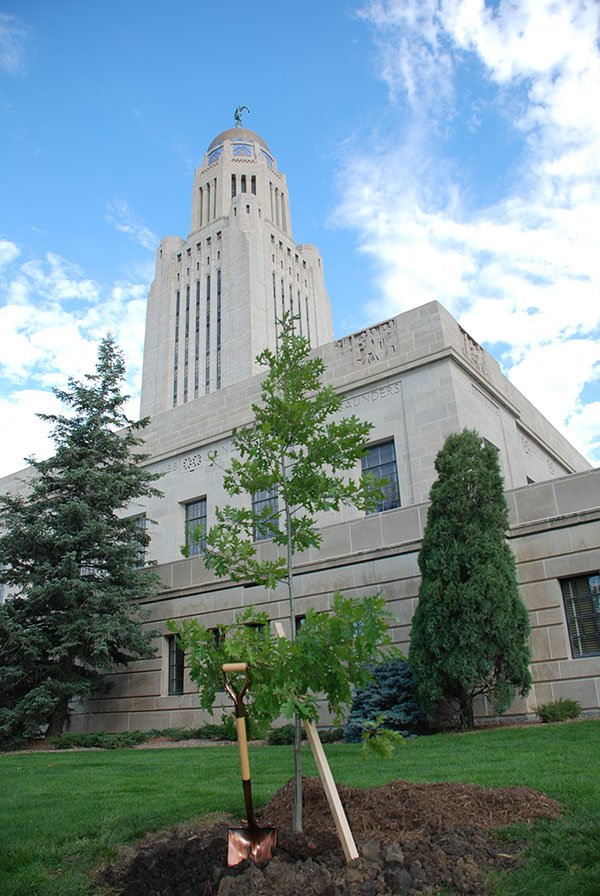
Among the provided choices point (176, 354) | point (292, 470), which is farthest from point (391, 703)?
point (176, 354)

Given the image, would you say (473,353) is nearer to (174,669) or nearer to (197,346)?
(174,669)

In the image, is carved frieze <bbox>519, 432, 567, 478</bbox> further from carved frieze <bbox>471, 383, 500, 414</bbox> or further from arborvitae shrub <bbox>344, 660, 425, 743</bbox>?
arborvitae shrub <bbox>344, 660, 425, 743</bbox>

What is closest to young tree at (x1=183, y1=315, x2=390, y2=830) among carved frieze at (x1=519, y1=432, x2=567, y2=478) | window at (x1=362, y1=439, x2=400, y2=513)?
window at (x1=362, y1=439, x2=400, y2=513)

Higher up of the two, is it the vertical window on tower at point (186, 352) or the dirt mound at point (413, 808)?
the vertical window on tower at point (186, 352)

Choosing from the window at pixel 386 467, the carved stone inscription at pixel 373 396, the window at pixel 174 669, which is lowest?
the window at pixel 174 669

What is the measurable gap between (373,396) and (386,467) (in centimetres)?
208

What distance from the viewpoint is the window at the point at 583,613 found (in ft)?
43.9

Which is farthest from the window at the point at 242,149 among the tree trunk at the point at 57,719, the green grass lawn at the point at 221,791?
the green grass lawn at the point at 221,791

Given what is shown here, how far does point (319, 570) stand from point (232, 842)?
11.9 m

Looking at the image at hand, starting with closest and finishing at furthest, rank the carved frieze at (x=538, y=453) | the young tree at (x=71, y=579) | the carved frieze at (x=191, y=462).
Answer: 1. the young tree at (x=71, y=579)
2. the carved frieze at (x=538, y=453)
3. the carved frieze at (x=191, y=462)

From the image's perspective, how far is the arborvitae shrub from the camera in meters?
13.0

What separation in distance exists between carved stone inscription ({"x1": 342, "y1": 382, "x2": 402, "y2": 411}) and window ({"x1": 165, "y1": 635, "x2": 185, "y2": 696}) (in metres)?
8.07

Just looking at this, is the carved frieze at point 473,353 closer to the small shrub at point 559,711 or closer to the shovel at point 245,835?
the small shrub at point 559,711

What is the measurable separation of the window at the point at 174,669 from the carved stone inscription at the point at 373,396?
8.07 meters
